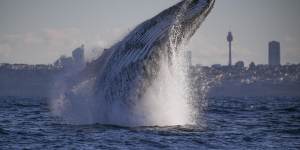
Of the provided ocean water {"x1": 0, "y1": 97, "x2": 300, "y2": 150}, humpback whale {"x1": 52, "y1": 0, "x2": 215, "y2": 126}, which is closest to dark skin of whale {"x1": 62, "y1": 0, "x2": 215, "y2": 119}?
humpback whale {"x1": 52, "y1": 0, "x2": 215, "y2": 126}

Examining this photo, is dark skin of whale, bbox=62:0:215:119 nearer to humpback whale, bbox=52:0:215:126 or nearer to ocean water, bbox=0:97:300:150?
humpback whale, bbox=52:0:215:126

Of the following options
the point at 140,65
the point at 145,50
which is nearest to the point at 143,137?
the point at 140,65

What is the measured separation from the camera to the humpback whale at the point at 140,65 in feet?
61.7

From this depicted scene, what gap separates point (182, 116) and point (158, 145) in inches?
224

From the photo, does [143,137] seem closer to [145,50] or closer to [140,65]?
[140,65]

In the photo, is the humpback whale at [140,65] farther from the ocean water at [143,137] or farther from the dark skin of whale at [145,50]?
the ocean water at [143,137]

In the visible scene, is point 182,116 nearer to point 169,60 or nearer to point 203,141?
point 169,60

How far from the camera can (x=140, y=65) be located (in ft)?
61.9

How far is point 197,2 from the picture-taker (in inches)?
740

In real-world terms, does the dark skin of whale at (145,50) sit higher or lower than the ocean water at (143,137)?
higher

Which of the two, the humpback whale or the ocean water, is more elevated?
the humpback whale

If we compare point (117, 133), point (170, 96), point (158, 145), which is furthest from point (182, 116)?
point (158, 145)

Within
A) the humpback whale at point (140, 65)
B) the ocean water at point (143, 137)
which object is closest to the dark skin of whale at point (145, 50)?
the humpback whale at point (140, 65)

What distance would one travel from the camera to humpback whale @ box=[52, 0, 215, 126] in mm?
18797
